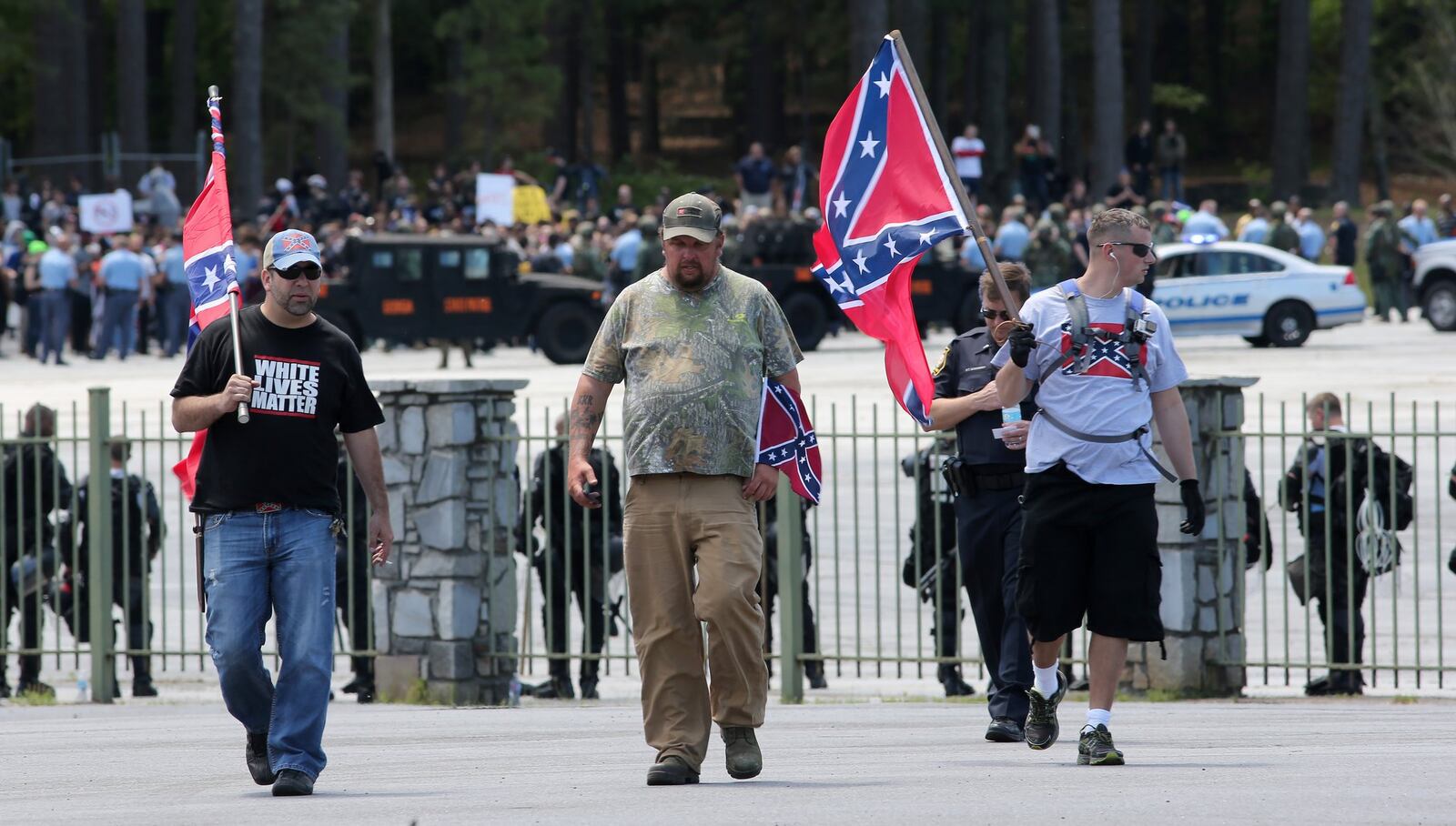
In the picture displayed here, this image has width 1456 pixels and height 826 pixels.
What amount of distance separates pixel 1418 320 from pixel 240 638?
1118 inches

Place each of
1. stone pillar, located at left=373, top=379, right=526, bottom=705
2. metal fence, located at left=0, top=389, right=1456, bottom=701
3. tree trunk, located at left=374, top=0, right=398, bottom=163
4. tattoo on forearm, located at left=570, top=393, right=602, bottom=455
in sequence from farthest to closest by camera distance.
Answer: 1. tree trunk, located at left=374, top=0, right=398, bottom=163
2. stone pillar, located at left=373, top=379, right=526, bottom=705
3. metal fence, located at left=0, top=389, right=1456, bottom=701
4. tattoo on forearm, located at left=570, top=393, right=602, bottom=455

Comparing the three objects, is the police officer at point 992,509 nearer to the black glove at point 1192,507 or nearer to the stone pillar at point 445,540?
the black glove at point 1192,507

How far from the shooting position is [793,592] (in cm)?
1073

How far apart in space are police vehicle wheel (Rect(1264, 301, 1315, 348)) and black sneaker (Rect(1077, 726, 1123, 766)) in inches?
835

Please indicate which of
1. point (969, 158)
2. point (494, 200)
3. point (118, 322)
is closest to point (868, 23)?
point (969, 158)

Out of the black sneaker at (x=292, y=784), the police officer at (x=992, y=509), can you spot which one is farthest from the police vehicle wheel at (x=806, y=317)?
the black sneaker at (x=292, y=784)

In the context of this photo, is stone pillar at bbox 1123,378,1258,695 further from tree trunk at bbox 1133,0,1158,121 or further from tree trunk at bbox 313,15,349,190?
tree trunk at bbox 1133,0,1158,121

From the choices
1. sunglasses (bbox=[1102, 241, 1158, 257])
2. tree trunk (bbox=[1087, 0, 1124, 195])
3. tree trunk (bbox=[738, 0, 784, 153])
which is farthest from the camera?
tree trunk (bbox=[738, 0, 784, 153])

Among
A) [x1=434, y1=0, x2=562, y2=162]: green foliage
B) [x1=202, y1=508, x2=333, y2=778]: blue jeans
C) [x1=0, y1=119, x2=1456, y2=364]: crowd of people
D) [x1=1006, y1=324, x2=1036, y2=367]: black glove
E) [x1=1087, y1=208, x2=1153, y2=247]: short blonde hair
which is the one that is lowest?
[x1=202, y1=508, x2=333, y2=778]: blue jeans

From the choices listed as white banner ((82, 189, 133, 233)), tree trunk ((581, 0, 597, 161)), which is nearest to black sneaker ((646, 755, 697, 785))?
white banner ((82, 189, 133, 233))

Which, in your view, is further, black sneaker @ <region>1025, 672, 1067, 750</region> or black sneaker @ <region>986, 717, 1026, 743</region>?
black sneaker @ <region>986, 717, 1026, 743</region>

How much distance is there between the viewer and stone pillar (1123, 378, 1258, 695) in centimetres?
1035

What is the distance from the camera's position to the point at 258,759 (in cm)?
693

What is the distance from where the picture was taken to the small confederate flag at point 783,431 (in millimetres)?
6852
